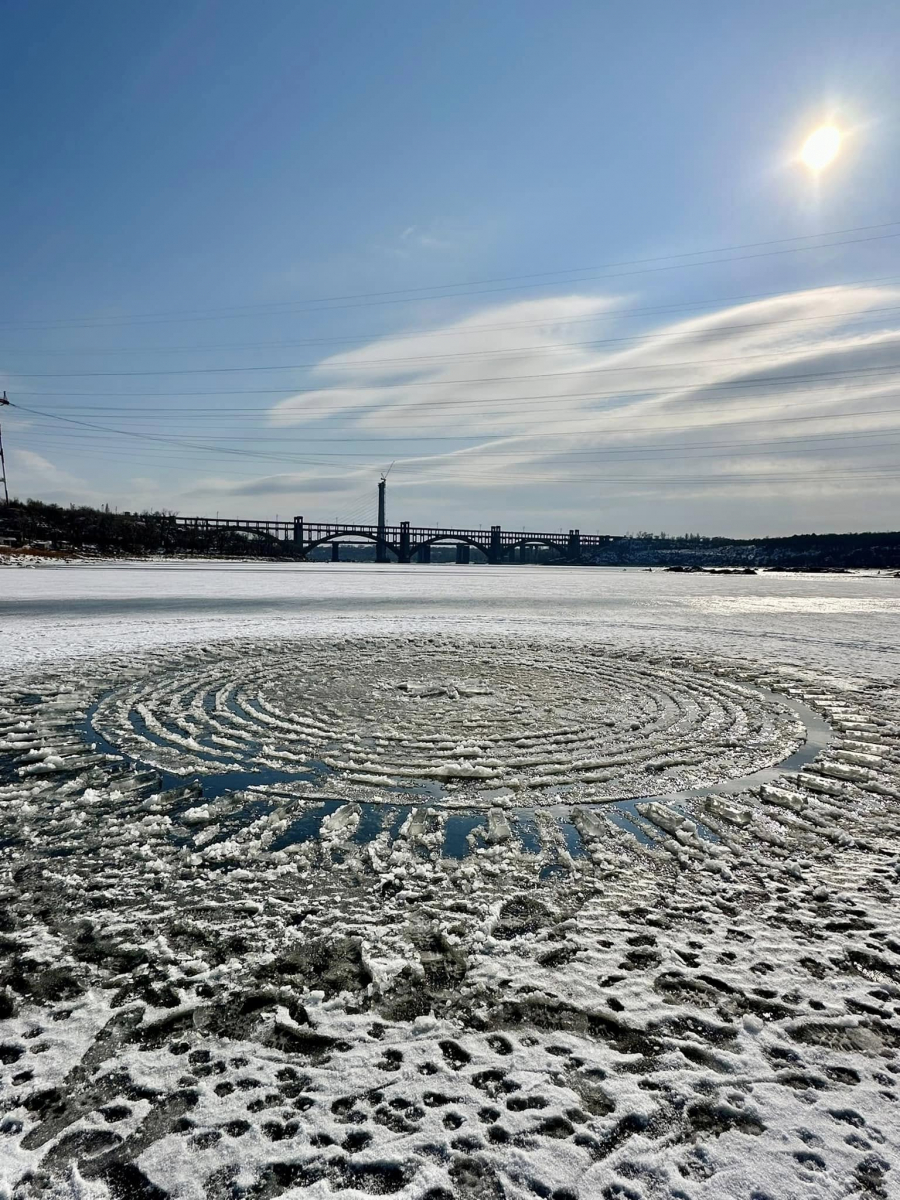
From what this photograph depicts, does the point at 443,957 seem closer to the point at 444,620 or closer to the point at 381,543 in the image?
the point at 444,620

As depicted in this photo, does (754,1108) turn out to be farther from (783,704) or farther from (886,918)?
(783,704)

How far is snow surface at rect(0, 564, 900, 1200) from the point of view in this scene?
1.79 metres

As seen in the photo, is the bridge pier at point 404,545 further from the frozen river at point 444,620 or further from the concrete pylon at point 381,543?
the frozen river at point 444,620

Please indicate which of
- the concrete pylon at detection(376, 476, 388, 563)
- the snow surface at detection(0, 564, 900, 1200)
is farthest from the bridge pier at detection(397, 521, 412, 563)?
the snow surface at detection(0, 564, 900, 1200)

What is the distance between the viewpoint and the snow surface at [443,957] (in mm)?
1785

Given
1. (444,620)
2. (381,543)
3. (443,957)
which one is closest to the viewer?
(443,957)

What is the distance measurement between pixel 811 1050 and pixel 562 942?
963mm

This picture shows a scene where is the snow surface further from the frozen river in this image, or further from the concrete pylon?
the concrete pylon

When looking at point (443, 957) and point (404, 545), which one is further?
point (404, 545)

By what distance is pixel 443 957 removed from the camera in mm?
2666

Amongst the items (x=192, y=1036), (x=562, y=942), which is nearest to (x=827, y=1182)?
(x=562, y=942)

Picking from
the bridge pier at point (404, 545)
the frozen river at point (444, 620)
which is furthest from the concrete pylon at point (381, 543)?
the frozen river at point (444, 620)

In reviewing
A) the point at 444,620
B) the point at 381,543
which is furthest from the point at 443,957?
the point at 381,543

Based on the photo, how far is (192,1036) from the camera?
2199 mm
